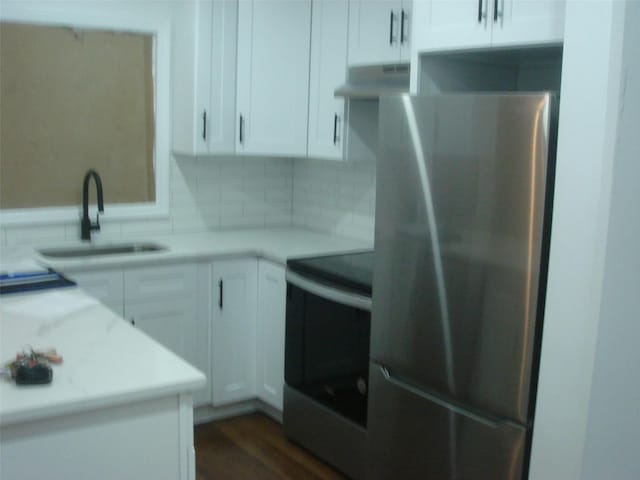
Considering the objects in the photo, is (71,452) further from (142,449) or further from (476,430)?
(476,430)

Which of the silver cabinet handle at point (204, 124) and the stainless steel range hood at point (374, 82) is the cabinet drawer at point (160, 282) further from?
the stainless steel range hood at point (374, 82)

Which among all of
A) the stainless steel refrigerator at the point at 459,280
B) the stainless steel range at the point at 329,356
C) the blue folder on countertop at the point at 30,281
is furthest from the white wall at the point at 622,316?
the blue folder on countertop at the point at 30,281

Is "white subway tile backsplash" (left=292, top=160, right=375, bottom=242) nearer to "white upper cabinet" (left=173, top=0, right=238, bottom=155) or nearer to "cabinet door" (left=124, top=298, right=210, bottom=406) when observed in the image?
"white upper cabinet" (left=173, top=0, right=238, bottom=155)

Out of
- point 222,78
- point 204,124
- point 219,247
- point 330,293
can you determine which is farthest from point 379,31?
point 219,247

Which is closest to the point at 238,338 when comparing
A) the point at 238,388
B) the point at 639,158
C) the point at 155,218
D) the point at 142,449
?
the point at 238,388

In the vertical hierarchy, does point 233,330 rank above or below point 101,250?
below

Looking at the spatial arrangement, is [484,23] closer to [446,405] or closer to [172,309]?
[446,405]

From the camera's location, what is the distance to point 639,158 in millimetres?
2100

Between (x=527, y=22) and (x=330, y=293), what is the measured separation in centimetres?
141

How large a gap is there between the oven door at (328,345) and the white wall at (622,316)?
106 centimetres

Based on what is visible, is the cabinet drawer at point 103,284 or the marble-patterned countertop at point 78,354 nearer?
the marble-patterned countertop at point 78,354

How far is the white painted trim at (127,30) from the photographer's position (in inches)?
144

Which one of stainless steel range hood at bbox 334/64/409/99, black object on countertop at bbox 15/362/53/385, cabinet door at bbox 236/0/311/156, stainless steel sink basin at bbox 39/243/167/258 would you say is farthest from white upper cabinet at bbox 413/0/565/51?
stainless steel sink basin at bbox 39/243/167/258

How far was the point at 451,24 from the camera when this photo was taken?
2.61 metres
